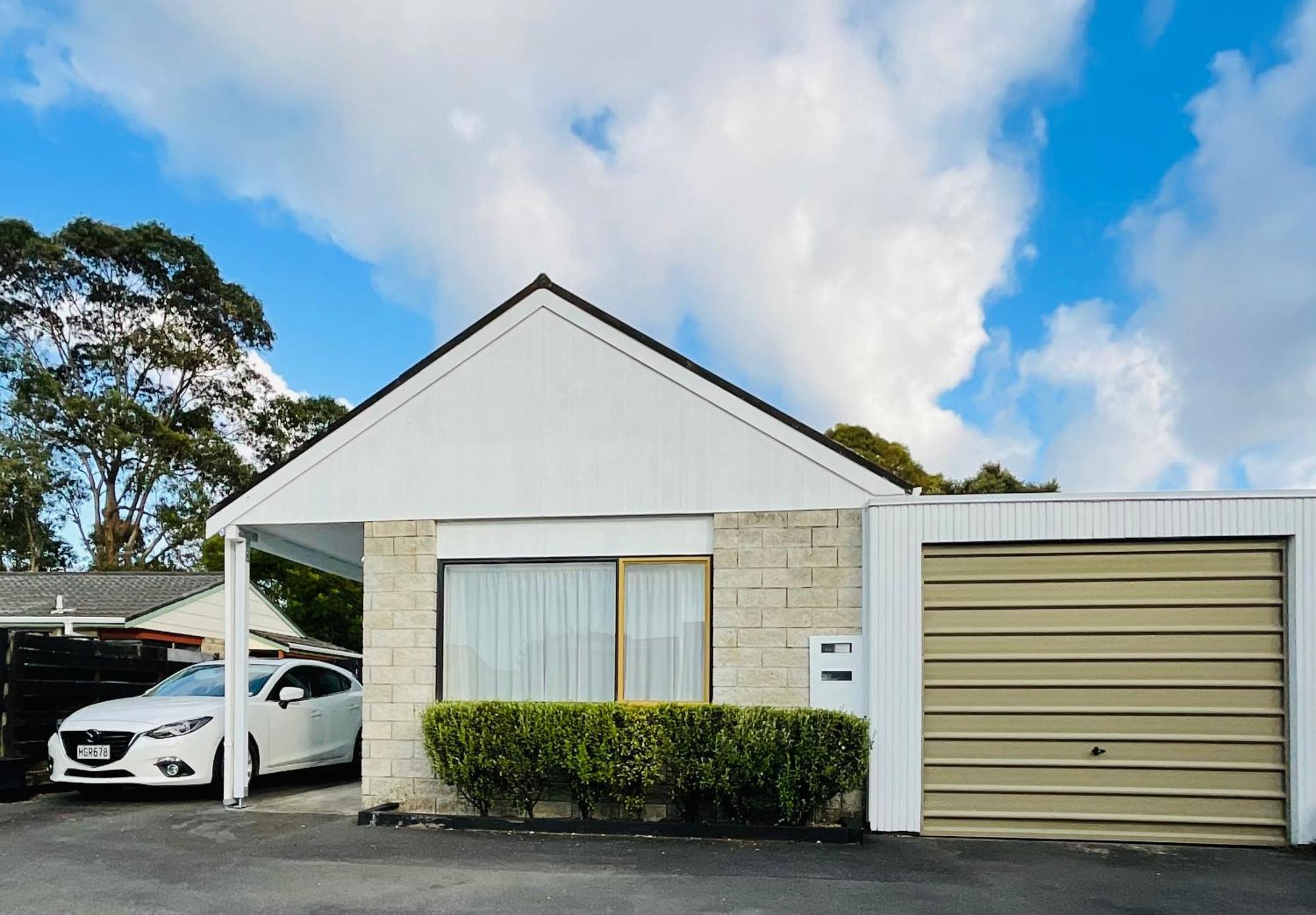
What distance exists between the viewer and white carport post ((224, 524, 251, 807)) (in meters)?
10.3

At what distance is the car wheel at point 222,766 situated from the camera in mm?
10898

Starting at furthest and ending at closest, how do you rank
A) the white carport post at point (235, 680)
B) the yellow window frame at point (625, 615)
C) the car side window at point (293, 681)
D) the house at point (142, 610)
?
the house at point (142, 610) → the car side window at point (293, 681) → the white carport post at point (235, 680) → the yellow window frame at point (625, 615)

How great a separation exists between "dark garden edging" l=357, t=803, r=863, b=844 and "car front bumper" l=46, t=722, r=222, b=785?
2.13 meters

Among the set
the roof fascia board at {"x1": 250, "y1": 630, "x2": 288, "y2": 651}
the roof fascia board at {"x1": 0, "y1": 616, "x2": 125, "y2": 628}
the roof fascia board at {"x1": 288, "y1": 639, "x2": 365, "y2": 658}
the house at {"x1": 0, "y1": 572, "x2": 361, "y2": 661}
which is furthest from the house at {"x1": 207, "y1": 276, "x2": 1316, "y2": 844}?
the roof fascia board at {"x1": 288, "y1": 639, "x2": 365, "y2": 658}

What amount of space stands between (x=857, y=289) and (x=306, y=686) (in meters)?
8.97

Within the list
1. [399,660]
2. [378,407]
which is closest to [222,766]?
[399,660]

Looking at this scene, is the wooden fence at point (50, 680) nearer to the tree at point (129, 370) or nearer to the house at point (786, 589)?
the house at point (786, 589)

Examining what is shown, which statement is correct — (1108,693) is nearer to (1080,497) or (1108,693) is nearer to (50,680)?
(1080,497)

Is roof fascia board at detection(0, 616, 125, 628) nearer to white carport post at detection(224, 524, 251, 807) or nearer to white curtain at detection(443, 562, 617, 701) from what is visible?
white carport post at detection(224, 524, 251, 807)

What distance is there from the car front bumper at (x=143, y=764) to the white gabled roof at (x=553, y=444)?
2192mm

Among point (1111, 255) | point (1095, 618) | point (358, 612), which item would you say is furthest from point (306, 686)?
point (358, 612)

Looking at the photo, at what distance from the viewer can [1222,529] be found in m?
8.70

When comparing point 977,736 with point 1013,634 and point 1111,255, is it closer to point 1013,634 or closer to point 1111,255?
point 1013,634

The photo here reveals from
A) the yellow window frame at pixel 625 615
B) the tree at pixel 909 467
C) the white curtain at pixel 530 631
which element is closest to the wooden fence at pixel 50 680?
the white curtain at pixel 530 631
